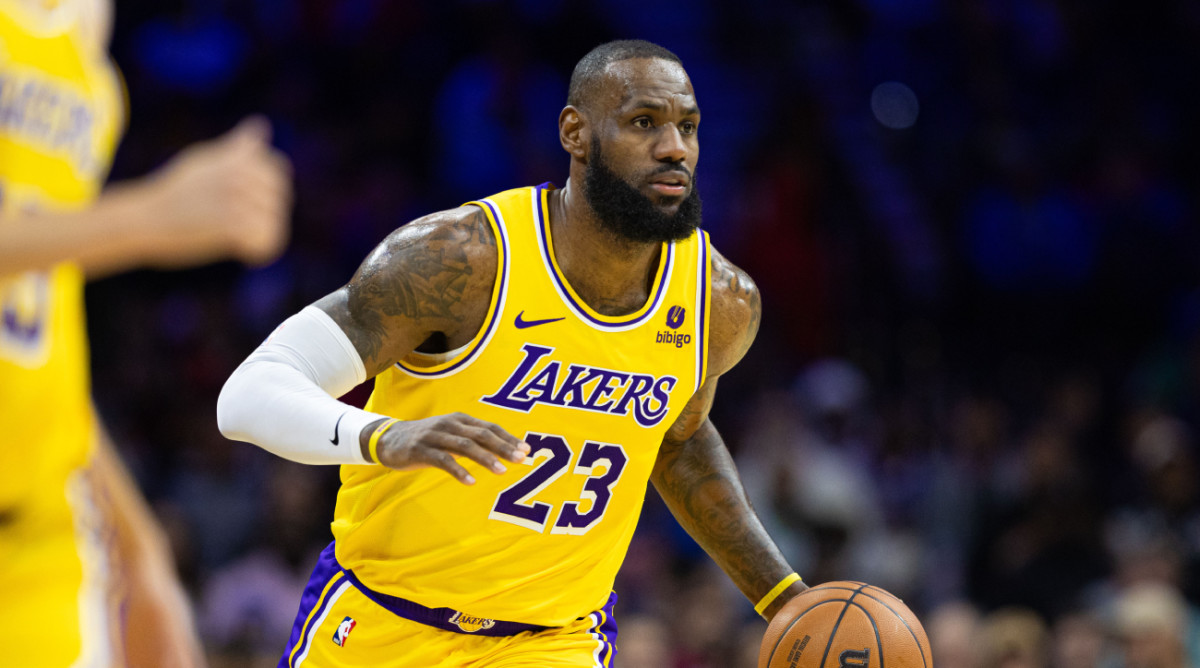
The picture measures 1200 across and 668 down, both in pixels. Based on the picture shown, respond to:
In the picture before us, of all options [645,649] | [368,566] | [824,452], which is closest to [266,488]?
[645,649]

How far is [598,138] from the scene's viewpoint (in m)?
4.17

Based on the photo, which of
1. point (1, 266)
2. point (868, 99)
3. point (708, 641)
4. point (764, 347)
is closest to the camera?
point (1, 266)

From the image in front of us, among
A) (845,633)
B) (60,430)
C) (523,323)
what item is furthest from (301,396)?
(845,633)

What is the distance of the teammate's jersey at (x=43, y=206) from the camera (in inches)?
115

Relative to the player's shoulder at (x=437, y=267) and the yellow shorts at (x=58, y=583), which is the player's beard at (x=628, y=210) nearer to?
the player's shoulder at (x=437, y=267)

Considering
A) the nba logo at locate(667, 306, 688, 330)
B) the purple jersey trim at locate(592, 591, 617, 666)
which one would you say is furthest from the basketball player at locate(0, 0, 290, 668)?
the nba logo at locate(667, 306, 688, 330)

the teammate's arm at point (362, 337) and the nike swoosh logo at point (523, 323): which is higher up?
the nike swoosh logo at point (523, 323)

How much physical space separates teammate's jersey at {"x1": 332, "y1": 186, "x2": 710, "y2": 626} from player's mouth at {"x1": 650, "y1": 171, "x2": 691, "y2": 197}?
14.1 inches

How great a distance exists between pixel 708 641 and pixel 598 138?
15.3ft

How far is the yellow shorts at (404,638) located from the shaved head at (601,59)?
1678mm

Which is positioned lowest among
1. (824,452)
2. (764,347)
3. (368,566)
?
(368,566)

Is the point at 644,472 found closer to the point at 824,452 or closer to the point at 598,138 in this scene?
the point at 598,138

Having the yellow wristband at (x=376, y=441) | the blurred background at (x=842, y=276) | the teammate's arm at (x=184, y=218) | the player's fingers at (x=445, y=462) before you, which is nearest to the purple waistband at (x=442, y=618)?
the yellow wristband at (x=376, y=441)

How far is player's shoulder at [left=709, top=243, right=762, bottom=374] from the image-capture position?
439cm
